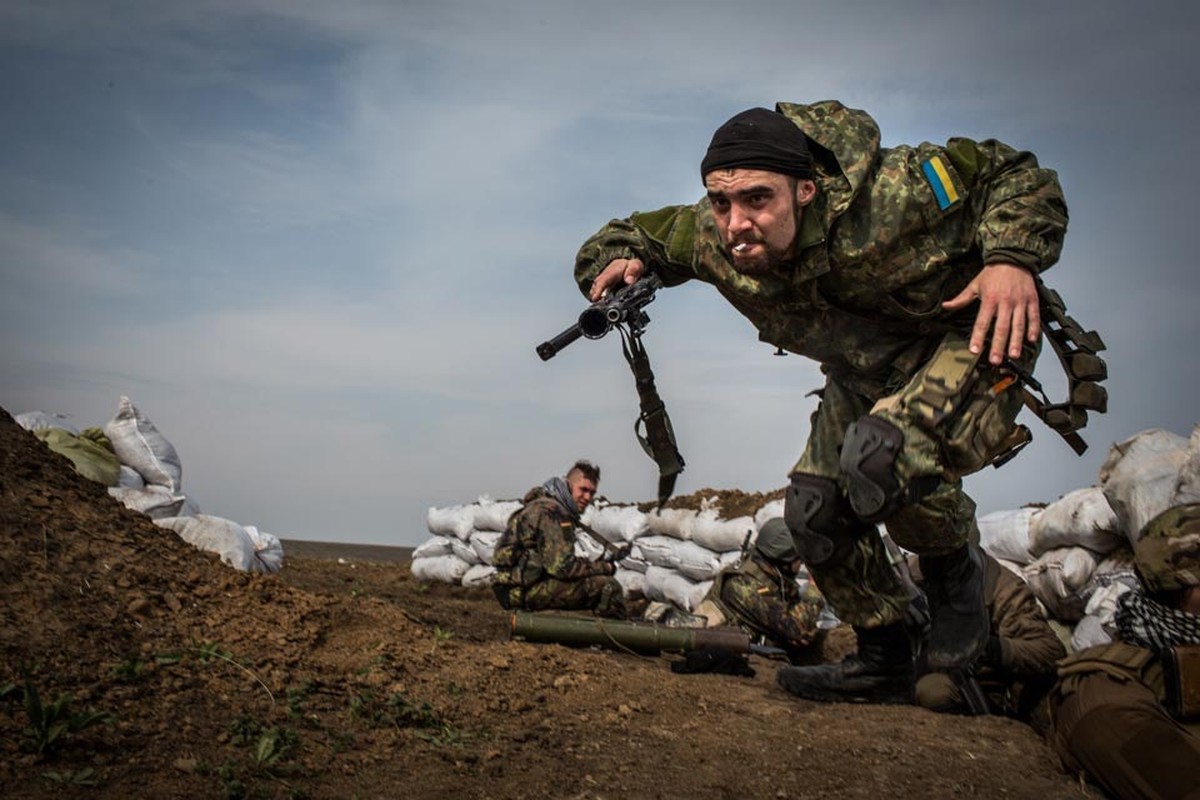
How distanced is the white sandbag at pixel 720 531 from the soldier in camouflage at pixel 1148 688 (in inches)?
155

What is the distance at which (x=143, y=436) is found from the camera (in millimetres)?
6312

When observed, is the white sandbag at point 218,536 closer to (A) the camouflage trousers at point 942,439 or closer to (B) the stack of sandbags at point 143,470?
(B) the stack of sandbags at point 143,470

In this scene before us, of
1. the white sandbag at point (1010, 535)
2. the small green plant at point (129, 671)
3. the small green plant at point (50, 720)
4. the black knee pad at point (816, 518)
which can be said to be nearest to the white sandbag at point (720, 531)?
the white sandbag at point (1010, 535)

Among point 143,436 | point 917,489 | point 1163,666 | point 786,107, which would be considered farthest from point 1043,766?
point 143,436

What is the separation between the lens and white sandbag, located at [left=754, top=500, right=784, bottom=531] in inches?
259

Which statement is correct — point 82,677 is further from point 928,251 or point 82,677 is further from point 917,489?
point 928,251

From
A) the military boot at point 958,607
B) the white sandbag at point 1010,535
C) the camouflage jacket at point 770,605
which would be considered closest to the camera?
the military boot at point 958,607

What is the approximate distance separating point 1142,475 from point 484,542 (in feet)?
22.5

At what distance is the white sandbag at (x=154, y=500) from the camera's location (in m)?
6.04

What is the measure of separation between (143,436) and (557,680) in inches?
161

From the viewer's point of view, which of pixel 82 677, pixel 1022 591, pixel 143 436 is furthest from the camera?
pixel 143 436

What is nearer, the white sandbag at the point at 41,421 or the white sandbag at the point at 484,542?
the white sandbag at the point at 41,421

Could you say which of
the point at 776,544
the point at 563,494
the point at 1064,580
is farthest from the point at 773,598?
the point at 563,494

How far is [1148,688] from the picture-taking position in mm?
2633
